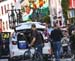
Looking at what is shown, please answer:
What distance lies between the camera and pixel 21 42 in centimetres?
1470

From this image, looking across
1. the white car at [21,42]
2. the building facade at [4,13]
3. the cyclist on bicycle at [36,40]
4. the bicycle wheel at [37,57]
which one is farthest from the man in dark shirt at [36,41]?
the building facade at [4,13]

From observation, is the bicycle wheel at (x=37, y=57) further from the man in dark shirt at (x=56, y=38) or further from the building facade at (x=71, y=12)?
the building facade at (x=71, y=12)

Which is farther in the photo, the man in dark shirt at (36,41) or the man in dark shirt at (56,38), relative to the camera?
the man in dark shirt at (56,38)

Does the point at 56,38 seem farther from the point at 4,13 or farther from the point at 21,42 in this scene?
the point at 4,13

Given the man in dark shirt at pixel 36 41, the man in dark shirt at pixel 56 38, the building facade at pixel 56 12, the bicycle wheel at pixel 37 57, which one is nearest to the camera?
the man in dark shirt at pixel 36 41

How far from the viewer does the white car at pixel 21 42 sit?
46.5 feet

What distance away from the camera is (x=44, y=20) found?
15.1m

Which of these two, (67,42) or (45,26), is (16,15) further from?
(67,42)

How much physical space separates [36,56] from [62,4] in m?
2.57

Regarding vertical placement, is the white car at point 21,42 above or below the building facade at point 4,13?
below

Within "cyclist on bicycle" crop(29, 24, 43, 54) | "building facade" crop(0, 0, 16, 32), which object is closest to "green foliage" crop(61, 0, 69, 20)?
"building facade" crop(0, 0, 16, 32)

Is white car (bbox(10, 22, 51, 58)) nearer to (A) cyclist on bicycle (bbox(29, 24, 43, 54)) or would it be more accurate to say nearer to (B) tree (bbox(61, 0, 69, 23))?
(A) cyclist on bicycle (bbox(29, 24, 43, 54))

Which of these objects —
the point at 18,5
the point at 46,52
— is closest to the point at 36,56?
the point at 46,52

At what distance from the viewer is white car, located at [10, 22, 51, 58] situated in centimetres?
1418
